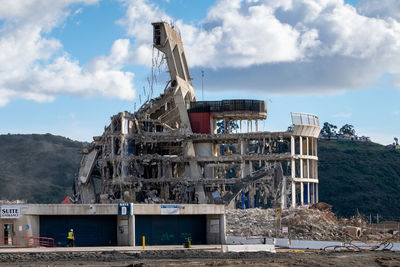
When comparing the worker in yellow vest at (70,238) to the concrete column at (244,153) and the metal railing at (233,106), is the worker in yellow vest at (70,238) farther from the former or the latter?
the metal railing at (233,106)

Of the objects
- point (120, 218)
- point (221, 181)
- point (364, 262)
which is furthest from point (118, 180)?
point (364, 262)

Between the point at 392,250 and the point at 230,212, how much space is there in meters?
23.5

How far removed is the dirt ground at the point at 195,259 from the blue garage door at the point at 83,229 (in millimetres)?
8394

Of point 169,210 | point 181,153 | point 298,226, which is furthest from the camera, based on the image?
point 181,153

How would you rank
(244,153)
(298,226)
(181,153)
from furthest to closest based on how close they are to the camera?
(181,153)
(244,153)
(298,226)

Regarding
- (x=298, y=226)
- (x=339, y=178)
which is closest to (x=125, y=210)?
(x=298, y=226)

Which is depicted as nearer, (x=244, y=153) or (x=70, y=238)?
(x=70, y=238)

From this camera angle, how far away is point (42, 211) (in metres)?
56.1

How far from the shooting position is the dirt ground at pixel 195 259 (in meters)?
42.5

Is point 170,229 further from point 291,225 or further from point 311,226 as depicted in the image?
point 311,226

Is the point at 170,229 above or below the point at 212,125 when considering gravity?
below

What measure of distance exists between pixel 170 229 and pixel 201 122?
43.8 meters

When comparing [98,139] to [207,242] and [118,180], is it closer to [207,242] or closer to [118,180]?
[118,180]

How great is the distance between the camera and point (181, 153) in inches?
3925
